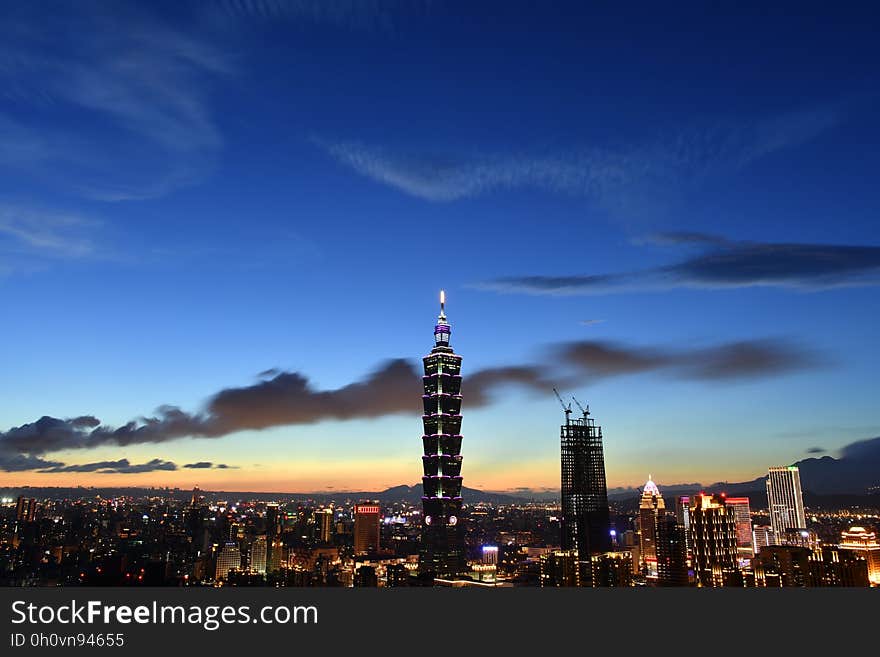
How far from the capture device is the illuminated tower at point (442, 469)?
88812 mm

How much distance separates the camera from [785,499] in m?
118

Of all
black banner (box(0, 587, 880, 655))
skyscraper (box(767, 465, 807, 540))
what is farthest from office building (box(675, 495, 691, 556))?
black banner (box(0, 587, 880, 655))

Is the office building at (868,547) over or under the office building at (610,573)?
over

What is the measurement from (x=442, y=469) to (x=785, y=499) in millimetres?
64214

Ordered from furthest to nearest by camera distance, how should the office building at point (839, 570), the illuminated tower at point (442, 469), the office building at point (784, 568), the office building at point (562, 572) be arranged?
the illuminated tower at point (442, 469), the office building at point (562, 572), the office building at point (784, 568), the office building at point (839, 570)

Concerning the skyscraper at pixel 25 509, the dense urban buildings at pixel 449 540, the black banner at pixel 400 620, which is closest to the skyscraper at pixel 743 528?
the dense urban buildings at pixel 449 540

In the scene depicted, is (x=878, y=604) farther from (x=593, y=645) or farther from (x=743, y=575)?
(x=743, y=575)

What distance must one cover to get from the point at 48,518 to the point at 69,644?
94.6m

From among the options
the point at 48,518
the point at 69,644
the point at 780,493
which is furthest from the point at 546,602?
the point at 780,493

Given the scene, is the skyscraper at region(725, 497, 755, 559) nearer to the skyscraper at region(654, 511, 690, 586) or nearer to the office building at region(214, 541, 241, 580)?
the skyscraper at region(654, 511, 690, 586)

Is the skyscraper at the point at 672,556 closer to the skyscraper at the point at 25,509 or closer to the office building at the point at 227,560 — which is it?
the office building at the point at 227,560

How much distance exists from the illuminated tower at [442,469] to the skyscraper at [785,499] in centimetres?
5257

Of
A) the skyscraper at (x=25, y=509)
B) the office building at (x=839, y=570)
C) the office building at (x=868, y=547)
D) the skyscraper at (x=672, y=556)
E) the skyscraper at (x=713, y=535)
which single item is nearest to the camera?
the office building at (x=839, y=570)

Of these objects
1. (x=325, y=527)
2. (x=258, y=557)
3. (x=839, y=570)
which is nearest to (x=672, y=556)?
(x=839, y=570)
